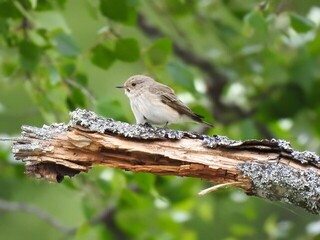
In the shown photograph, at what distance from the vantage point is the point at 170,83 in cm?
728

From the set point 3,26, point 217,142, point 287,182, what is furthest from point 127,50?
point 287,182

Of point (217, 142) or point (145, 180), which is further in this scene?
point (145, 180)

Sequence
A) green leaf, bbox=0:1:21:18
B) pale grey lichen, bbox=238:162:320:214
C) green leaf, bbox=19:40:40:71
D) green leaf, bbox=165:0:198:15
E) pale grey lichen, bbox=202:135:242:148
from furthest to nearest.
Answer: green leaf, bbox=165:0:198:15, green leaf, bbox=19:40:40:71, green leaf, bbox=0:1:21:18, pale grey lichen, bbox=202:135:242:148, pale grey lichen, bbox=238:162:320:214

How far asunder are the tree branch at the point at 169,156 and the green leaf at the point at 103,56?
1538mm

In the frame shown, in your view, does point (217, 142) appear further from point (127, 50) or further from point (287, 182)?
point (127, 50)

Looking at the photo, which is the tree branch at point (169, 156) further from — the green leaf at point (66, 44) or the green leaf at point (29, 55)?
the green leaf at point (29, 55)

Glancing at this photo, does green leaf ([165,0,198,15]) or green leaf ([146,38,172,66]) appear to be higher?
green leaf ([165,0,198,15])

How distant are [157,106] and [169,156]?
5.38ft

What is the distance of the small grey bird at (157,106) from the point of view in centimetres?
607

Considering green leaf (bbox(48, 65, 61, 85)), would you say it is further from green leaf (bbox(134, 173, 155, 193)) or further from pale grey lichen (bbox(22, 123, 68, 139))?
pale grey lichen (bbox(22, 123, 68, 139))

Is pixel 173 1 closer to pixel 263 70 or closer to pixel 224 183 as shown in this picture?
pixel 263 70

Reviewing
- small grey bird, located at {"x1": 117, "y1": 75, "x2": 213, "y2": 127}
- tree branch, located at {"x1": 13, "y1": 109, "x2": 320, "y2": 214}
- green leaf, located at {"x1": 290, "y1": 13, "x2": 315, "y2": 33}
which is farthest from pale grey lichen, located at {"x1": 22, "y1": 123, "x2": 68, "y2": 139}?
green leaf, located at {"x1": 290, "y1": 13, "x2": 315, "y2": 33}

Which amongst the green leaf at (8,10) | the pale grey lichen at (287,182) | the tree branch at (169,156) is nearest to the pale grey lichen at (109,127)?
the tree branch at (169,156)

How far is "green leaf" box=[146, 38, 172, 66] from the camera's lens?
622cm
